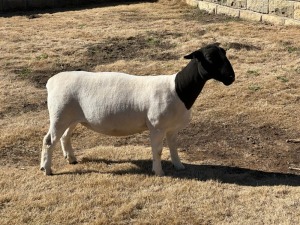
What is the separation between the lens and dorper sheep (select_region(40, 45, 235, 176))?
21.7ft

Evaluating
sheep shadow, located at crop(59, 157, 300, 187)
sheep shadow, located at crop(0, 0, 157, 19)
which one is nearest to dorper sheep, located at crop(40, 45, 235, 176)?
sheep shadow, located at crop(59, 157, 300, 187)

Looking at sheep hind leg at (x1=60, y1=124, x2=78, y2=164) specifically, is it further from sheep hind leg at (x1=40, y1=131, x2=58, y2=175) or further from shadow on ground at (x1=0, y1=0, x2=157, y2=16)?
shadow on ground at (x1=0, y1=0, x2=157, y2=16)

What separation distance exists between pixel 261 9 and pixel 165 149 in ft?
28.7

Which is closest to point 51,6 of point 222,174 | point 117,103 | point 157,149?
point 117,103

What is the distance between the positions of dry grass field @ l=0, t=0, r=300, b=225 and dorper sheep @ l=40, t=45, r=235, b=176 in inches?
22.7

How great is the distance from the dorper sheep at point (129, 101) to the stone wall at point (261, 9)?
8.65 metres

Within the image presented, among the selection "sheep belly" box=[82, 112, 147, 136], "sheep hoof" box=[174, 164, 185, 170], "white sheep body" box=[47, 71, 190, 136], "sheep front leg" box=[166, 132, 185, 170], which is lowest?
"sheep hoof" box=[174, 164, 185, 170]

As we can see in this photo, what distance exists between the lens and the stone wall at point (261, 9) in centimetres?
1461

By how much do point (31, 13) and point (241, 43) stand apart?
8.64m

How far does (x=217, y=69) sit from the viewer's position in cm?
647

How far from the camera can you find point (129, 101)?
22.0 ft

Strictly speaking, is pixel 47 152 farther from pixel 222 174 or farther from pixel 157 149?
pixel 222 174

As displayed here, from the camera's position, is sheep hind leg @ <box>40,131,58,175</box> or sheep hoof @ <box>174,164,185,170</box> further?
sheep hoof @ <box>174,164,185,170</box>

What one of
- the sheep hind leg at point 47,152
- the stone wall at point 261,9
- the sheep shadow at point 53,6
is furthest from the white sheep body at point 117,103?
the sheep shadow at point 53,6
